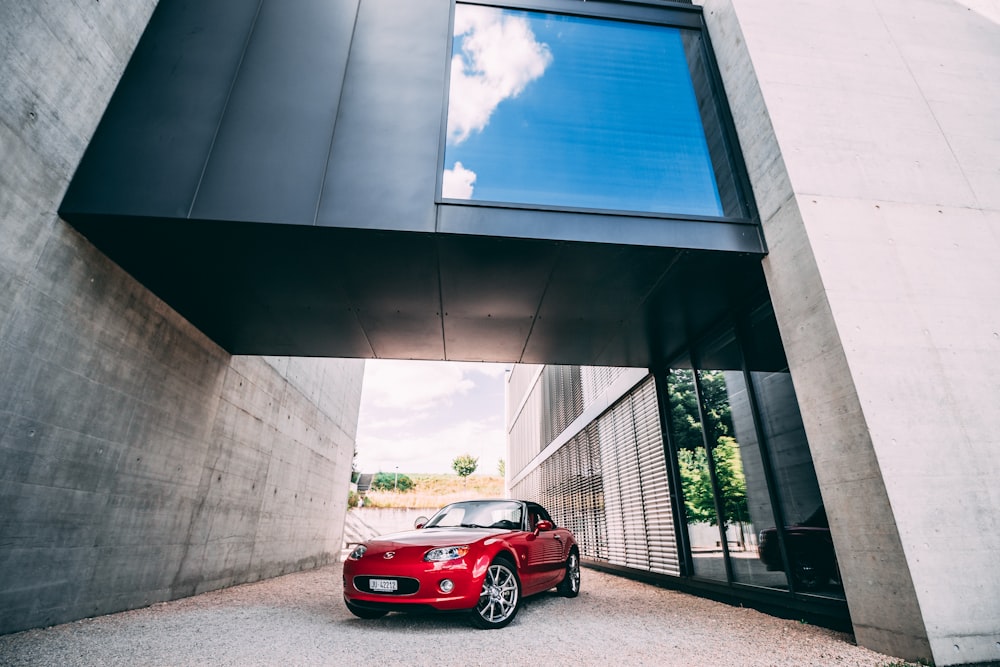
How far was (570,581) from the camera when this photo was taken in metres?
7.18

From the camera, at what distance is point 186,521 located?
22.0ft

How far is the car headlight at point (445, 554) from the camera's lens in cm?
468

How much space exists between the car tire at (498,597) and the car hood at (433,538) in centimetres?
36

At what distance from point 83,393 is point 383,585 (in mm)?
3703

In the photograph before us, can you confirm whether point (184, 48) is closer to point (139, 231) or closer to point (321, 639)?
point (139, 231)

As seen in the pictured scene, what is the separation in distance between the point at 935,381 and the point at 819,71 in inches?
162

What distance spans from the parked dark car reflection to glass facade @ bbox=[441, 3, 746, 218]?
3616 millimetres

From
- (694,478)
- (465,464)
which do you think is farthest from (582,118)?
(465,464)

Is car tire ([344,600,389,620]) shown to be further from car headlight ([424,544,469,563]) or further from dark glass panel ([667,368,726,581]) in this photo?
dark glass panel ([667,368,726,581])

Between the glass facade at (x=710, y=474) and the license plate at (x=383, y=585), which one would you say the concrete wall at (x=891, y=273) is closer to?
the glass facade at (x=710, y=474)

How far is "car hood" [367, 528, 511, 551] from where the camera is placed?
193 inches

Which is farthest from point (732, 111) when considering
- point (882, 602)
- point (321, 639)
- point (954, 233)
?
point (321, 639)

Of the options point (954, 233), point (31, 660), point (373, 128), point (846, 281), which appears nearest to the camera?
point (31, 660)

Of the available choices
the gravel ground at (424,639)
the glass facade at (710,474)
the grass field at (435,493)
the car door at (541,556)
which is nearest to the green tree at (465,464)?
the grass field at (435,493)
